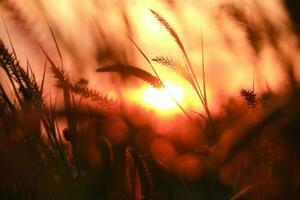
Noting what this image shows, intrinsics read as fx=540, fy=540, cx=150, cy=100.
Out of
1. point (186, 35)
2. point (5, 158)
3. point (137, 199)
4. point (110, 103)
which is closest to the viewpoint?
point (137, 199)

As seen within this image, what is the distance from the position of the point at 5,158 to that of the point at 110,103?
1.02 feet

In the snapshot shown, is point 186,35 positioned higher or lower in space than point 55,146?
higher

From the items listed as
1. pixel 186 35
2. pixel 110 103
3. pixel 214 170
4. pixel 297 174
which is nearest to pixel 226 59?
pixel 186 35

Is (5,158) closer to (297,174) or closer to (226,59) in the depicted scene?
(297,174)

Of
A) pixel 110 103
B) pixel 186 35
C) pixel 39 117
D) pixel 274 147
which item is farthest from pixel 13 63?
pixel 186 35

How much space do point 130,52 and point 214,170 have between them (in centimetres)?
87

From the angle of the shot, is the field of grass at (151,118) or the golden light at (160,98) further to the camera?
the golden light at (160,98)

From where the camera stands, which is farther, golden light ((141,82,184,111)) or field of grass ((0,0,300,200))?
golden light ((141,82,184,111))

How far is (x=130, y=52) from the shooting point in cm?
173

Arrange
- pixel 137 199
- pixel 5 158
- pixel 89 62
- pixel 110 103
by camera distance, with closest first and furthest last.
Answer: pixel 137 199
pixel 5 158
pixel 110 103
pixel 89 62

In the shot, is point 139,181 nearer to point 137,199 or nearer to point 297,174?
point 137,199

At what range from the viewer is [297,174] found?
79 cm

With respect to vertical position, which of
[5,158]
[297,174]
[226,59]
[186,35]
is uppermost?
[186,35]

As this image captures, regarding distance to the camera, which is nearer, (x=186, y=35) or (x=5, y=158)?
(x=5, y=158)
